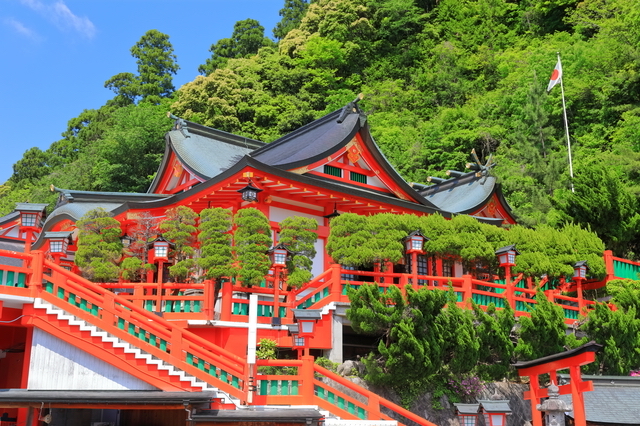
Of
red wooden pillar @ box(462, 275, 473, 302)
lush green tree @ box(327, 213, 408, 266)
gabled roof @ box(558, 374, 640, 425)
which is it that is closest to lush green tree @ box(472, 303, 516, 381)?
red wooden pillar @ box(462, 275, 473, 302)

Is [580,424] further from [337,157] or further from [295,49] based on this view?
[295,49]

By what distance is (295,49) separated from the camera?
169 ft

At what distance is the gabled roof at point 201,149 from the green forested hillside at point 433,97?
12409 mm

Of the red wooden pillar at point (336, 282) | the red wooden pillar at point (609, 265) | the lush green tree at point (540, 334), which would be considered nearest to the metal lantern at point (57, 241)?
the red wooden pillar at point (336, 282)

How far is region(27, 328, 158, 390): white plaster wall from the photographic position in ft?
38.9

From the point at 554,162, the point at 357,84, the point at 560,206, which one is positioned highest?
the point at 357,84

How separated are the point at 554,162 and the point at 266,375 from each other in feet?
77.0

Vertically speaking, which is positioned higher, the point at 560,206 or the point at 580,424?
the point at 560,206

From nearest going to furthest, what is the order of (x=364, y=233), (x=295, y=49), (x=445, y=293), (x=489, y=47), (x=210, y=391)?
1. (x=210, y=391)
2. (x=445, y=293)
3. (x=364, y=233)
4. (x=489, y=47)
5. (x=295, y=49)

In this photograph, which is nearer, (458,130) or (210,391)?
(210,391)

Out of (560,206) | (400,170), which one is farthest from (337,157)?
(400,170)

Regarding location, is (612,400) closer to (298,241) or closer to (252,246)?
(298,241)

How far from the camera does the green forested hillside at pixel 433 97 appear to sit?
1227 inches

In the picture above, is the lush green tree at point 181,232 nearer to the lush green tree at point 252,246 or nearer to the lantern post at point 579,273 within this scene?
the lush green tree at point 252,246
